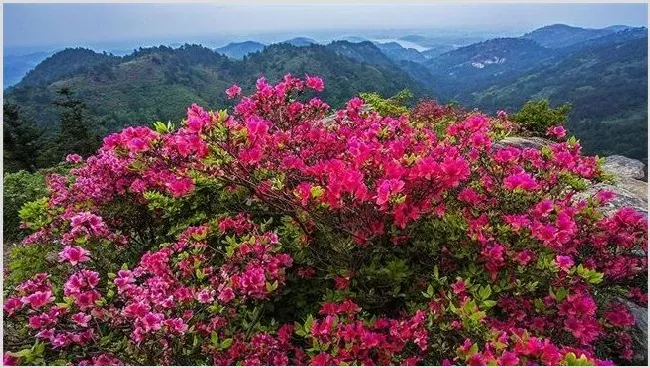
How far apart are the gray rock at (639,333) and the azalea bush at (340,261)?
9 centimetres

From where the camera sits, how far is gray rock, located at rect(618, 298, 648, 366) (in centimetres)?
327

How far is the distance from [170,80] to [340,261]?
118 m

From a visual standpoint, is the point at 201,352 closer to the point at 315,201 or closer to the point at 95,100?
the point at 315,201

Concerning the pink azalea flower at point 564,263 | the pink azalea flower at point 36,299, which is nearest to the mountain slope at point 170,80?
the pink azalea flower at point 36,299

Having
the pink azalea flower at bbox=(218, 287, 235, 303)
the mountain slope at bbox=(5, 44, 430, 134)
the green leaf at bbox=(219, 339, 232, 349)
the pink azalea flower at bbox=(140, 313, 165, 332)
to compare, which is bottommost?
the mountain slope at bbox=(5, 44, 430, 134)

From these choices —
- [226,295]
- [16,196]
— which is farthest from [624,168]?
[16,196]

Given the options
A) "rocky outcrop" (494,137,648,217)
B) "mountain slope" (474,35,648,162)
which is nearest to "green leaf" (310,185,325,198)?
"rocky outcrop" (494,137,648,217)

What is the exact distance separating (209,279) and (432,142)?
186 cm

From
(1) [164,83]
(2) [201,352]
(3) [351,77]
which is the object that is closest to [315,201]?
(2) [201,352]

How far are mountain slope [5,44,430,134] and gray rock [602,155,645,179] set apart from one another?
2779 inches

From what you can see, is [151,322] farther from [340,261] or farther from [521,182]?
[521,182]

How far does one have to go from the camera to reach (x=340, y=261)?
2979 millimetres

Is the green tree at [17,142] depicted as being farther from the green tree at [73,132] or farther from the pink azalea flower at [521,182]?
the pink azalea flower at [521,182]

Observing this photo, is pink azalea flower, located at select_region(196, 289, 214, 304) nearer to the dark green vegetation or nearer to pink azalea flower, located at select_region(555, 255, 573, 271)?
pink azalea flower, located at select_region(555, 255, 573, 271)
